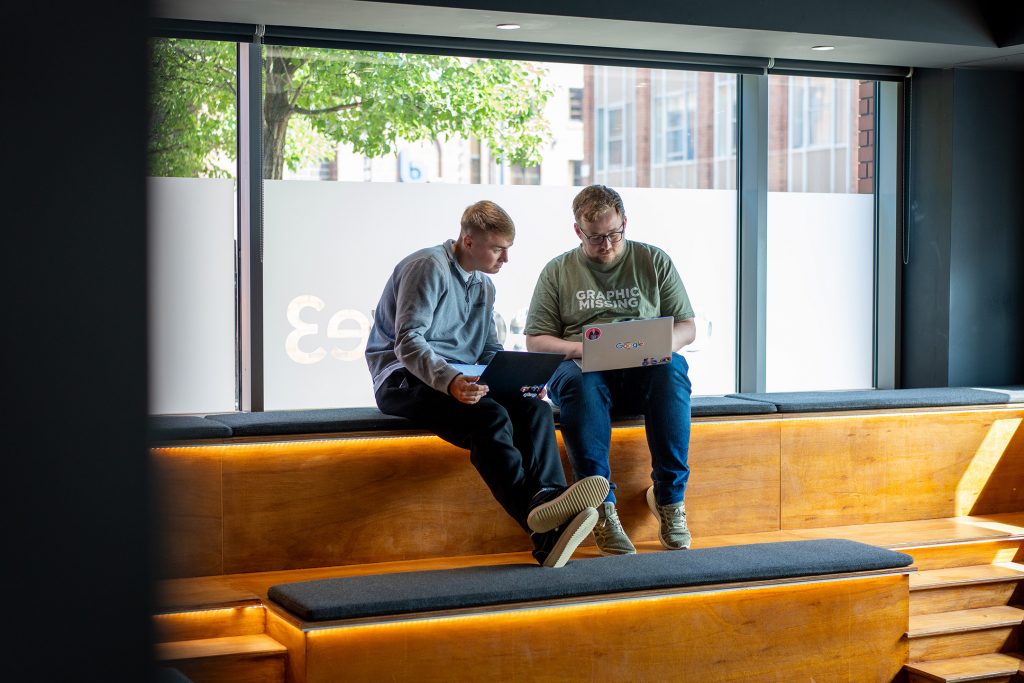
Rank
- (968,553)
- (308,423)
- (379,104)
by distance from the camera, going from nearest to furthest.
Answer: (308,423)
(968,553)
(379,104)

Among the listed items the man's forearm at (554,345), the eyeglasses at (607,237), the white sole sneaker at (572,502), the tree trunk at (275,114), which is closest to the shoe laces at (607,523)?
the white sole sneaker at (572,502)

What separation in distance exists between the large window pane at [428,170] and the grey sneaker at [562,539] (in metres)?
1.33

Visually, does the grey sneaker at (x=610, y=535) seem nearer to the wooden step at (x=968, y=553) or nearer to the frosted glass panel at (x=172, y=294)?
the wooden step at (x=968, y=553)

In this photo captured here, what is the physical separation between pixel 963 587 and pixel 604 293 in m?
1.62

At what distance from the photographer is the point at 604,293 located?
12.3 ft

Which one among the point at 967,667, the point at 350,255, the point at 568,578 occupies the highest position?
the point at 350,255

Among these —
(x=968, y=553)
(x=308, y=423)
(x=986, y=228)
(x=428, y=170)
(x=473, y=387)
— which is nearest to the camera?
(x=473, y=387)

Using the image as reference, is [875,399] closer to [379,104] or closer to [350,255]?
[350,255]

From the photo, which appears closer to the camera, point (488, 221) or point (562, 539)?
point (562, 539)

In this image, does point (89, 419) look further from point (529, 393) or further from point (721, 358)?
point (721, 358)

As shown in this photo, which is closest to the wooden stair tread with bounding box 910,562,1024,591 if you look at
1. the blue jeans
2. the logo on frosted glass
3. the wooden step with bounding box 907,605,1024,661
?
the wooden step with bounding box 907,605,1024,661

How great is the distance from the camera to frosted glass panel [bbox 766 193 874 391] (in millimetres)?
4992

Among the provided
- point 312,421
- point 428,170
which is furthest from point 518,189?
point 312,421

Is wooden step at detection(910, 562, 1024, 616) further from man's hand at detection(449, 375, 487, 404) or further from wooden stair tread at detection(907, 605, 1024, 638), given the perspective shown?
man's hand at detection(449, 375, 487, 404)
